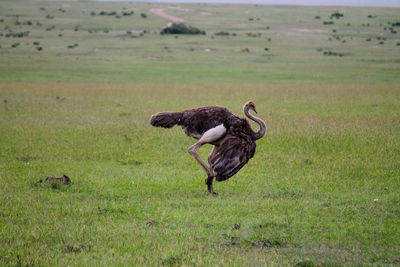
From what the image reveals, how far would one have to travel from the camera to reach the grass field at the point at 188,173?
6.38 m

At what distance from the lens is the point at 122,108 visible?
66.6ft

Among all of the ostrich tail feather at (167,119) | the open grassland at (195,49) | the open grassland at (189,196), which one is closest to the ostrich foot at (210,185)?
the open grassland at (189,196)

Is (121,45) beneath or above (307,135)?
beneath

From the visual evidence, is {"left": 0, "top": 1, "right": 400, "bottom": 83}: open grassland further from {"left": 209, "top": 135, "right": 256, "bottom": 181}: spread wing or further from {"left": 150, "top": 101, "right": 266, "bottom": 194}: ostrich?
{"left": 209, "top": 135, "right": 256, "bottom": 181}: spread wing

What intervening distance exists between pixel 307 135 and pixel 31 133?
22.3ft

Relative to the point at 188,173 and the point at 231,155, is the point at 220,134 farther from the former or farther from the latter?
the point at 188,173

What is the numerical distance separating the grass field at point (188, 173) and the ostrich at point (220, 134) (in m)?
0.50

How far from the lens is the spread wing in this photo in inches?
325

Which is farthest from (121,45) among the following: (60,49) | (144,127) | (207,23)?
(144,127)

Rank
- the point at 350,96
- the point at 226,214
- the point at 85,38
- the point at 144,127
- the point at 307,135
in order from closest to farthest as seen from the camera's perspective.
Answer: the point at 226,214 → the point at 307,135 → the point at 144,127 → the point at 350,96 → the point at 85,38

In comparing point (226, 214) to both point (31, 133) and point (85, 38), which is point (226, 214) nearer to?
point (31, 133)

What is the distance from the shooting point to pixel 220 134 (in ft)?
28.9

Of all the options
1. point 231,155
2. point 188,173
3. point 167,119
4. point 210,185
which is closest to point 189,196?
point 210,185

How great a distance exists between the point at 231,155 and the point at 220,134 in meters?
0.56
